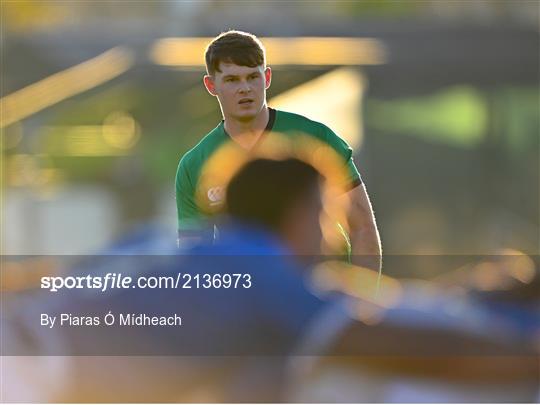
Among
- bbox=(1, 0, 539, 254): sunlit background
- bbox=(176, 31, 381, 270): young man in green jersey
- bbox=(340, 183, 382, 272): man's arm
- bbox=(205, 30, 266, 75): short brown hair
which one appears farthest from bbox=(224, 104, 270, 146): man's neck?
bbox=(1, 0, 539, 254): sunlit background

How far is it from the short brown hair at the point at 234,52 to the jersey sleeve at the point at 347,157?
0.28 metres

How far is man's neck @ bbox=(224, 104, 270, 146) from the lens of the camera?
2.11 meters

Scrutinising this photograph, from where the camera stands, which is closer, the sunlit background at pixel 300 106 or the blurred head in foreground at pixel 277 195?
the blurred head in foreground at pixel 277 195

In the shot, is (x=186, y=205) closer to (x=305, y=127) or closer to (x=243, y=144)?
(x=243, y=144)

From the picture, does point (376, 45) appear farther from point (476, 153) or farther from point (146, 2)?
point (146, 2)

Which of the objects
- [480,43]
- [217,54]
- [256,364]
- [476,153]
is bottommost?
[256,364]

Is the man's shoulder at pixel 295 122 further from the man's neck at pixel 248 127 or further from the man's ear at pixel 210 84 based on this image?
the man's ear at pixel 210 84

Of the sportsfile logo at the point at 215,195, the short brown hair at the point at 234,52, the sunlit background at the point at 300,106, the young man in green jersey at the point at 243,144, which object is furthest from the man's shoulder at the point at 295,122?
the sunlit background at the point at 300,106

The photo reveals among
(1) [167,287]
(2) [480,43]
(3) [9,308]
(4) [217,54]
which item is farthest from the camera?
(2) [480,43]

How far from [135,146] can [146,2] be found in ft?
4.44

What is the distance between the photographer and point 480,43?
653 cm

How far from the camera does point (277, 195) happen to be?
217 centimetres

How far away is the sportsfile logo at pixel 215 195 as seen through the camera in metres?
2.15

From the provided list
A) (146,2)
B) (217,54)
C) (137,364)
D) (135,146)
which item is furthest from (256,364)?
(146,2)
